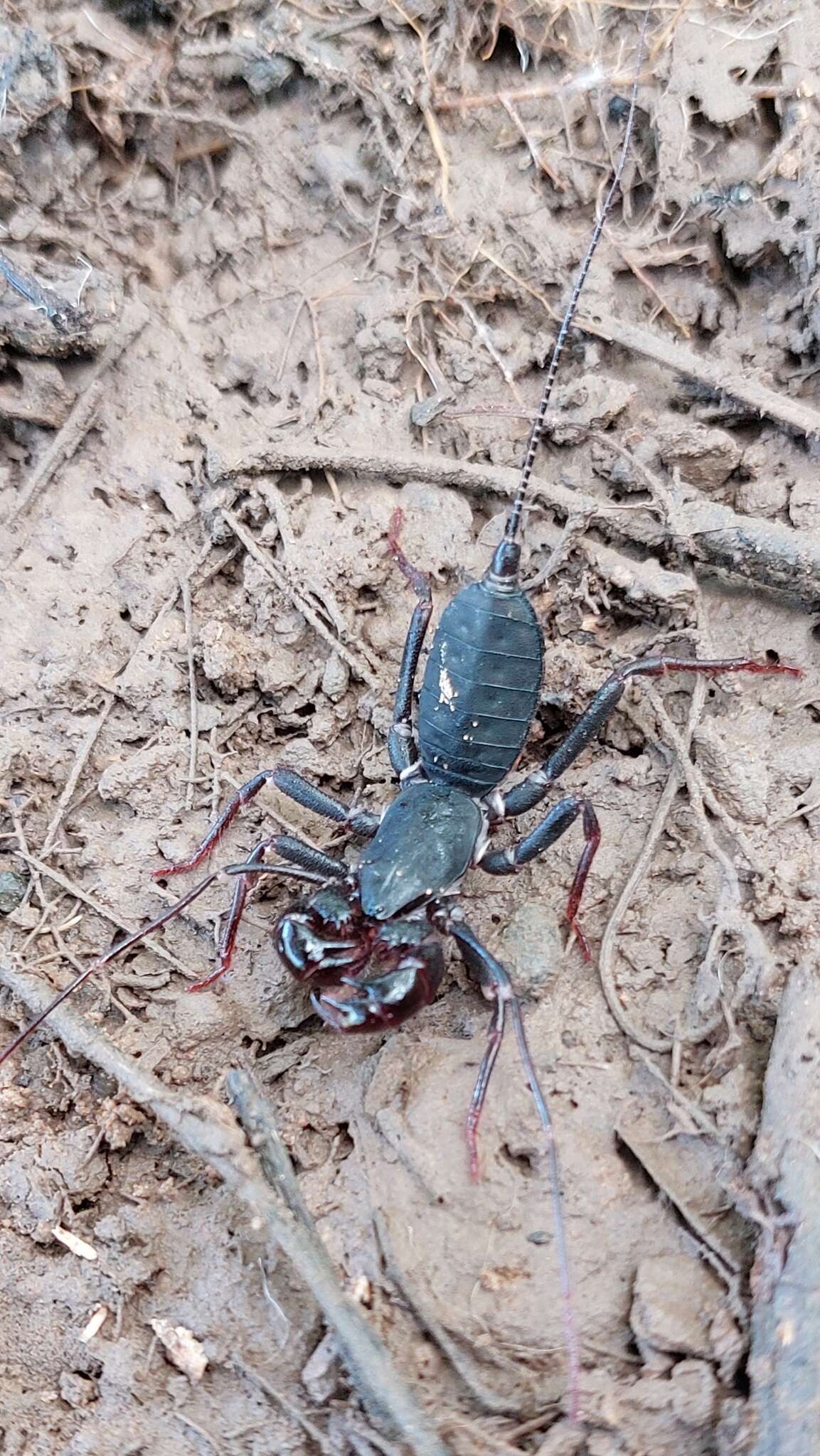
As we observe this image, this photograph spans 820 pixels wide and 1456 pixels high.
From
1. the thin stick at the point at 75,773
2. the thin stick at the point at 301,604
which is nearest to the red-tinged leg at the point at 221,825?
the thin stick at the point at 75,773

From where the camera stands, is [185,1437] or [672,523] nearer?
[185,1437]

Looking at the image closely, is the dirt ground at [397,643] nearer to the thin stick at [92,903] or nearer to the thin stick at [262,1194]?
the thin stick at [92,903]

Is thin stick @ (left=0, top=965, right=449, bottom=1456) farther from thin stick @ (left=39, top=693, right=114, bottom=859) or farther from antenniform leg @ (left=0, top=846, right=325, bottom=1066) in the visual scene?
thin stick @ (left=39, top=693, right=114, bottom=859)

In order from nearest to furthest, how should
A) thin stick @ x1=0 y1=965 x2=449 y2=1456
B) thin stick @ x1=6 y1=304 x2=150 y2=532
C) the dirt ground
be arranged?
thin stick @ x1=0 y1=965 x2=449 y2=1456, the dirt ground, thin stick @ x1=6 y1=304 x2=150 y2=532

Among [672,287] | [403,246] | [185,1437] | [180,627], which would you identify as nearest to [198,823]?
[180,627]

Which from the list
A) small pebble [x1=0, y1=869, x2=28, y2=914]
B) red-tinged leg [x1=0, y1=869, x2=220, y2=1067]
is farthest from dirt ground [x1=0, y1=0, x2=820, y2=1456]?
red-tinged leg [x1=0, y1=869, x2=220, y2=1067]

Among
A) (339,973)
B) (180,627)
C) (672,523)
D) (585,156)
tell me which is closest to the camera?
(339,973)

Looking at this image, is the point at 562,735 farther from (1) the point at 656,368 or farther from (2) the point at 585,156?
(2) the point at 585,156
